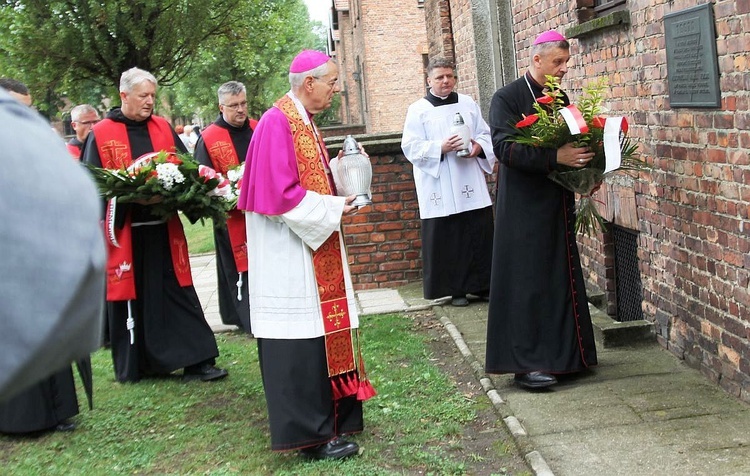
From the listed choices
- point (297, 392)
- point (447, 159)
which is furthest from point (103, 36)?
point (297, 392)

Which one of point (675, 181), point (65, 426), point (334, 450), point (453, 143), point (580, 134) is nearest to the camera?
point (334, 450)

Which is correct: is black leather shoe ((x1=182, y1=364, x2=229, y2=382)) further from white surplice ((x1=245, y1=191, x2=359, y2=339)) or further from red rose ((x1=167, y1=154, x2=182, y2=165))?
white surplice ((x1=245, y1=191, x2=359, y2=339))

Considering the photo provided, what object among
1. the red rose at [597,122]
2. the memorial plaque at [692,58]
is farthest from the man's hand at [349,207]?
the memorial plaque at [692,58]

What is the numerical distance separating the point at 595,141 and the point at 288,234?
1856 mm

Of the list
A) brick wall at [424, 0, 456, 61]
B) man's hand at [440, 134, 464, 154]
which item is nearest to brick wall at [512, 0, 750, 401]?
man's hand at [440, 134, 464, 154]

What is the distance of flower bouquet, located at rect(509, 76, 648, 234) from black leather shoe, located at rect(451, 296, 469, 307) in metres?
3.40

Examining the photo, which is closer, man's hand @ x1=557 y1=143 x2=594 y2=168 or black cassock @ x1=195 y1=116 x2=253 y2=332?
man's hand @ x1=557 y1=143 x2=594 y2=168

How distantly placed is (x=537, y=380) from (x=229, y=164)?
3372mm

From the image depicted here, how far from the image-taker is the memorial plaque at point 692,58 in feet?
17.3

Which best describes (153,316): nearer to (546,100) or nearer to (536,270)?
(536,270)

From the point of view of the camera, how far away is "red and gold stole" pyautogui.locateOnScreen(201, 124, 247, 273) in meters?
8.06

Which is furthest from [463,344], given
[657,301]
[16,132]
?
[16,132]

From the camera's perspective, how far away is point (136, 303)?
24.2 feet

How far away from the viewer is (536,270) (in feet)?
19.4
